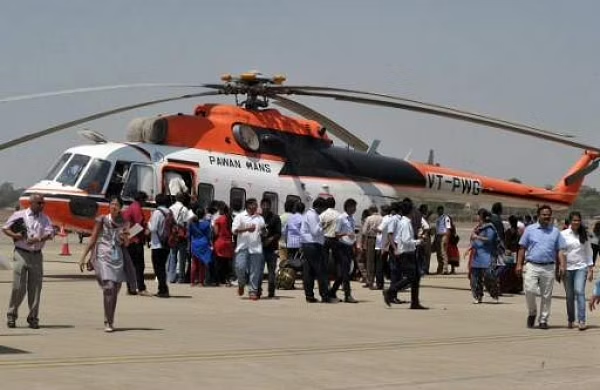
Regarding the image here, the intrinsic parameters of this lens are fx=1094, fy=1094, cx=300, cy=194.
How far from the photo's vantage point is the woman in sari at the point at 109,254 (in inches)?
496

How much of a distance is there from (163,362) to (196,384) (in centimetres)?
128

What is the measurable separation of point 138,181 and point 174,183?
0.79m

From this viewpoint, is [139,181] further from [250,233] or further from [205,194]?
[250,233]

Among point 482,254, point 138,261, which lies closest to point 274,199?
point 138,261

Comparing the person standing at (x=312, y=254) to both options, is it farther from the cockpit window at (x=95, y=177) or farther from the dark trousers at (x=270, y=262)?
the cockpit window at (x=95, y=177)

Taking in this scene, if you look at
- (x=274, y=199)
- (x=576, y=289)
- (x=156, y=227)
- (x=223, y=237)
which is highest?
(x=274, y=199)

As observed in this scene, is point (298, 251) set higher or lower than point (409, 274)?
higher

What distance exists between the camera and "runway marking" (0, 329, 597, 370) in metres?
9.80

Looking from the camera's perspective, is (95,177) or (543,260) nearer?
(543,260)

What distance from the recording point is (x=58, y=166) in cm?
2114

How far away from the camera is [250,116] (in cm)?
2325

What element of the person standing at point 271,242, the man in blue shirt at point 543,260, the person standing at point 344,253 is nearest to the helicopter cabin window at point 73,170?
the person standing at point 271,242

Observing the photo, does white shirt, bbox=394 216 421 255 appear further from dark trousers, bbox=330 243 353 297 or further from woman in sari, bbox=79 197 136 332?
woman in sari, bbox=79 197 136 332

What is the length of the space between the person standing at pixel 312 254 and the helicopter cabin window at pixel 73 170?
17.7ft
